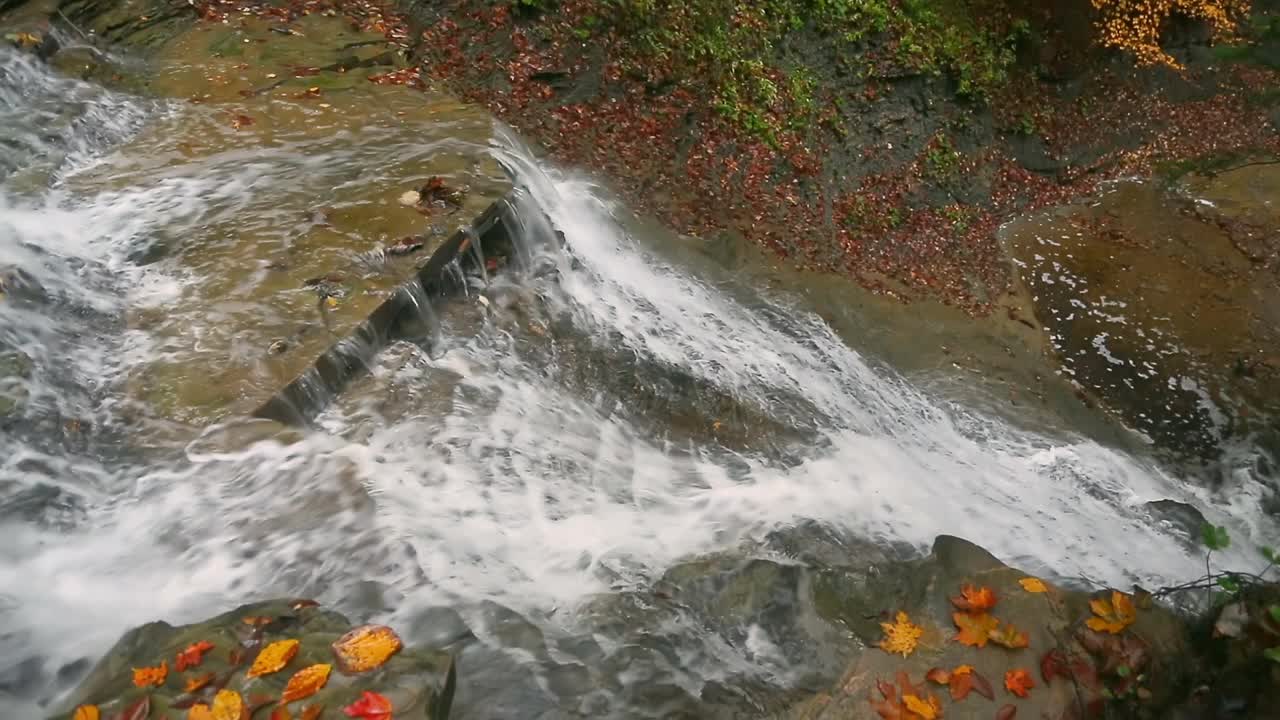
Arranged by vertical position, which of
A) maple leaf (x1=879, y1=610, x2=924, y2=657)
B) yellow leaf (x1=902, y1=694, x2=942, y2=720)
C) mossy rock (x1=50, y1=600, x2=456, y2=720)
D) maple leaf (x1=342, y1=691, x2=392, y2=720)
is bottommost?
yellow leaf (x1=902, y1=694, x2=942, y2=720)

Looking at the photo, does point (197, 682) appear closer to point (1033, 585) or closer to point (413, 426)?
point (413, 426)

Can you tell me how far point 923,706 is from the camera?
3309 mm

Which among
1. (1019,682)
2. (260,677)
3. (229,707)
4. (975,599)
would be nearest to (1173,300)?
(975,599)

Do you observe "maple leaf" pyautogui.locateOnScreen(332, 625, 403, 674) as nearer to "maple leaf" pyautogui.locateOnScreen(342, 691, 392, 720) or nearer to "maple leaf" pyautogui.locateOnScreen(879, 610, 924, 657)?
"maple leaf" pyautogui.locateOnScreen(342, 691, 392, 720)

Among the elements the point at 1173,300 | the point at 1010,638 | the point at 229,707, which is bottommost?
the point at 1010,638

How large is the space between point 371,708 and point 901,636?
2431mm

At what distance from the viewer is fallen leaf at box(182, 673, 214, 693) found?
104 inches

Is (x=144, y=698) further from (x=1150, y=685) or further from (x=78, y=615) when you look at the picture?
(x=1150, y=685)

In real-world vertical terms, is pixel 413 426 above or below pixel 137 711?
above

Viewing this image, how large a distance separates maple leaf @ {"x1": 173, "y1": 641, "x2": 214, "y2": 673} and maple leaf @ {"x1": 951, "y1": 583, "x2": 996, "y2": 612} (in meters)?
3.33

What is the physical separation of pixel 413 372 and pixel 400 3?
5.68m

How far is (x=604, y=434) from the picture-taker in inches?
198

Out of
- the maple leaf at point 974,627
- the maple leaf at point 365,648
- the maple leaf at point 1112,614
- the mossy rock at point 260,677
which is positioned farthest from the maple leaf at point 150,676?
the maple leaf at point 1112,614

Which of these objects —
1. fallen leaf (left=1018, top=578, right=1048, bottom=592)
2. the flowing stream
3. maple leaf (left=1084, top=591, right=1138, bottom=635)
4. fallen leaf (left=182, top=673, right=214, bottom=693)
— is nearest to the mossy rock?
fallen leaf (left=182, top=673, right=214, bottom=693)
